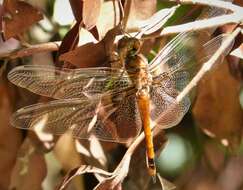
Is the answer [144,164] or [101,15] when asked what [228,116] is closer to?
[144,164]

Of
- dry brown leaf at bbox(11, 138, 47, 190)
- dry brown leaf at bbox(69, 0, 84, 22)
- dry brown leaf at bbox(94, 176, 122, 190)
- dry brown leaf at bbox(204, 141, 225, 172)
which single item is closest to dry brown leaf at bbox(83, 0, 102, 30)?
dry brown leaf at bbox(69, 0, 84, 22)

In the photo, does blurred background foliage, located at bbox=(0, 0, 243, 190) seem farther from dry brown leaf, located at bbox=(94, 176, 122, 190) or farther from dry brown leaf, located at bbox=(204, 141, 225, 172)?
dry brown leaf, located at bbox=(94, 176, 122, 190)

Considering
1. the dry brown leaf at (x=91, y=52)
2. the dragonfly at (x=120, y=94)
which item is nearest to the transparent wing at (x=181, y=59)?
the dragonfly at (x=120, y=94)

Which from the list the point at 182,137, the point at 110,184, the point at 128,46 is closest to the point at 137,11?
the point at 128,46

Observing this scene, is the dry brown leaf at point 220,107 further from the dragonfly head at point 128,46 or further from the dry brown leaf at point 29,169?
the dry brown leaf at point 29,169

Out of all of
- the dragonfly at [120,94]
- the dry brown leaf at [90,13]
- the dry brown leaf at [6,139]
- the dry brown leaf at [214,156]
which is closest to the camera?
the dry brown leaf at [90,13]

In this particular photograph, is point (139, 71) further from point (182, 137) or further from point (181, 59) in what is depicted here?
point (182, 137)
